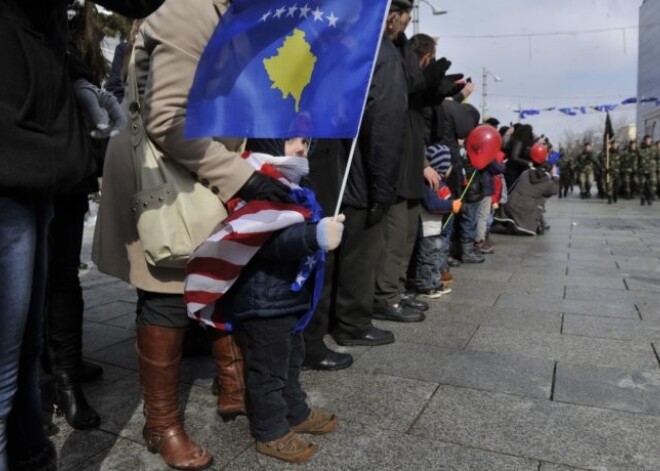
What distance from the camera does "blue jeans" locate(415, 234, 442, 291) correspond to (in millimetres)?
5168

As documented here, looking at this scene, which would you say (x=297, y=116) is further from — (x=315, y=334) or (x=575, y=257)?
(x=575, y=257)

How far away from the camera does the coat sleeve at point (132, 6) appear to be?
151 centimetres

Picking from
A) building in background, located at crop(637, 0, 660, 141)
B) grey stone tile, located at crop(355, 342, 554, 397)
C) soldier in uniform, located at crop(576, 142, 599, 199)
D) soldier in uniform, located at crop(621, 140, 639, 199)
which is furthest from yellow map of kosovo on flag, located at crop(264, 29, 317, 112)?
building in background, located at crop(637, 0, 660, 141)

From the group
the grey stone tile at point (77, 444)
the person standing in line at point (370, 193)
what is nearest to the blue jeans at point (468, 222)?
the person standing in line at point (370, 193)

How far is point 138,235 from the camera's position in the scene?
233 cm

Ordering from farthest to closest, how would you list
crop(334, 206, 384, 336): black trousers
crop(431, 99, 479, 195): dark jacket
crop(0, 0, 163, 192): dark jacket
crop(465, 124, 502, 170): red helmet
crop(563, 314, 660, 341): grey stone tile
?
crop(465, 124, 502, 170): red helmet < crop(431, 99, 479, 195): dark jacket < crop(563, 314, 660, 341): grey stone tile < crop(334, 206, 384, 336): black trousers < crop(0, 0, 163, 192): dark jacket

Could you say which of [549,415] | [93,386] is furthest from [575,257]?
[93,386]

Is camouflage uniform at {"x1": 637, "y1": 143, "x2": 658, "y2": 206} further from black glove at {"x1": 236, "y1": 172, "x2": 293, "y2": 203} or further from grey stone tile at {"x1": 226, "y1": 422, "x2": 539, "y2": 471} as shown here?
black glove at {"x1": 236, "y1": 172, "x2": 293, "y2": 203}

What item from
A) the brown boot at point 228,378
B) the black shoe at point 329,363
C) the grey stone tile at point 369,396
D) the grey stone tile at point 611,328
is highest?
the brown boot at point 228,378

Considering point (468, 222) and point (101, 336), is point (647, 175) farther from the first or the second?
point (101, 336)

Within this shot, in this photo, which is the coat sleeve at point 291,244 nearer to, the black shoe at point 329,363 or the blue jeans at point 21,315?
the blue jeans at point 21,315

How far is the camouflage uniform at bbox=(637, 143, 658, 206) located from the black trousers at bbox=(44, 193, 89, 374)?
742 inches

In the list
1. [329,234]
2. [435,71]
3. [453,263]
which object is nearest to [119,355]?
[329,234]

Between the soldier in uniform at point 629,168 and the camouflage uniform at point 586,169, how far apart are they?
1531 millimetres
